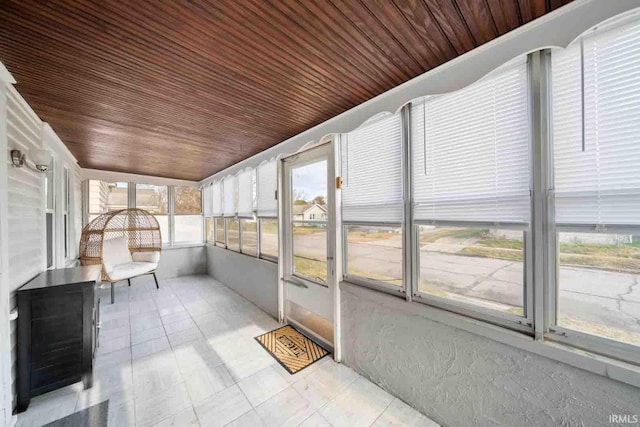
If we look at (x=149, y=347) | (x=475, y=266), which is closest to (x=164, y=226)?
(x=149, y=347)

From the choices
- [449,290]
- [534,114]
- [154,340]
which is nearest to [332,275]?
[449,290]

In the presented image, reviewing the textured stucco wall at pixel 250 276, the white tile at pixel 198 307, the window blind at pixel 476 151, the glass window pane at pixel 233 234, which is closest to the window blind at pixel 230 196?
the glass window pane at pixel 233 234

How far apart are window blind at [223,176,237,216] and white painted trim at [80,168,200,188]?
→ 1626 millimetres

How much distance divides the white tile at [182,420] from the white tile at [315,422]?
72cm

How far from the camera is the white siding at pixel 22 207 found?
1.66 m

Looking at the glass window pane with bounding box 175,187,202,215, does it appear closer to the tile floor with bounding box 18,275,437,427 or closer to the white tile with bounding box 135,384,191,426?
the tile floor with bounding box 18,275,437,427

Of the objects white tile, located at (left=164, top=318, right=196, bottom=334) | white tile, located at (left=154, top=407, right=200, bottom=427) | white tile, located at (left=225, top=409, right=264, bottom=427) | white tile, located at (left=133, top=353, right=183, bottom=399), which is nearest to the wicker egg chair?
white tile, located at (left=164, top=318, right=196, bottom=334)

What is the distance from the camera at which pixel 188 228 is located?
582cm

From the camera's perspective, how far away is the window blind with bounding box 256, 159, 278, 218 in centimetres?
328

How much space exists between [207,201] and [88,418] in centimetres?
446

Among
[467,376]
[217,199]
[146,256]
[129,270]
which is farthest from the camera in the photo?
[217,199]

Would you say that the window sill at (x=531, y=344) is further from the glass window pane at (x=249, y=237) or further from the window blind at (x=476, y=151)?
the glass window pane at (x=249, y=237)

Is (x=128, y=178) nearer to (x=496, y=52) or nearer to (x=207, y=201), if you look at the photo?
(x=207, y=201)

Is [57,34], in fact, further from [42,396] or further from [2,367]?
[42,396]
